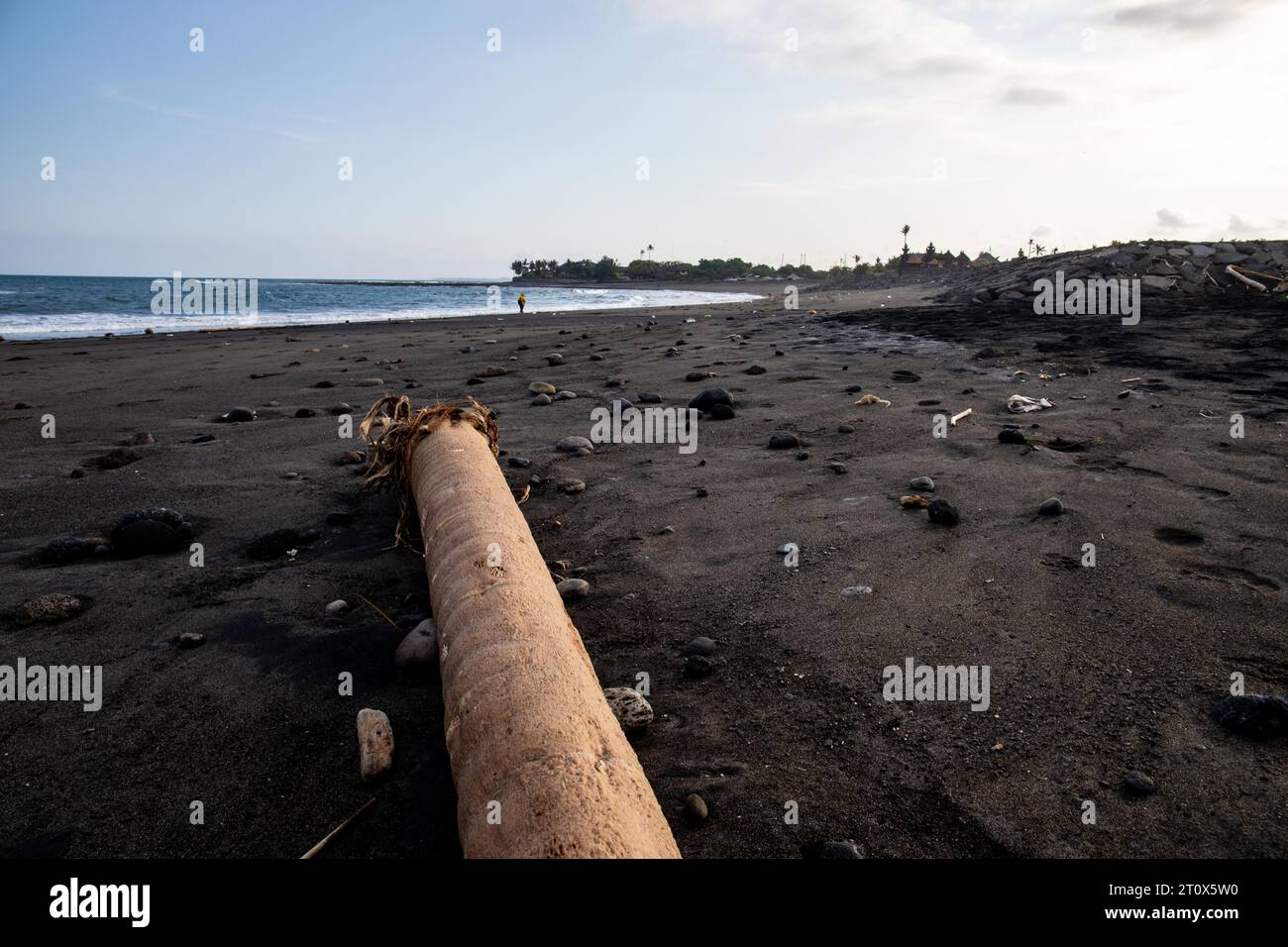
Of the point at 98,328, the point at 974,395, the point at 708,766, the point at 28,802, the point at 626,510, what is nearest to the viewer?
the point at 28,802

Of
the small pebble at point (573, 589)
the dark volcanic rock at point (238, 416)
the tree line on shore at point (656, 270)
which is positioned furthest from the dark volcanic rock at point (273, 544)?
the tree line on shore at point (656, 270)

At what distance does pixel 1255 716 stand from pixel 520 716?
225cm

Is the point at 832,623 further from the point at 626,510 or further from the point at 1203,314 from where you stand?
the point at 1203,314

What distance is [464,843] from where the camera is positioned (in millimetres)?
1779

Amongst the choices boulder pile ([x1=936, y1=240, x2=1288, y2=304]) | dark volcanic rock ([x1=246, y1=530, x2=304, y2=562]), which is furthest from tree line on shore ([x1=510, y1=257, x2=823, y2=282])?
dark volcanic rock ([x1=246, y1=530, x2=304, y2=562])

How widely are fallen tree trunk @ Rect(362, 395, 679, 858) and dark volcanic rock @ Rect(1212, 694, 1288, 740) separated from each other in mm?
1836

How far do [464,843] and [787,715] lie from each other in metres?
1.19

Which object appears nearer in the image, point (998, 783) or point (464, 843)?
point (464, 843)

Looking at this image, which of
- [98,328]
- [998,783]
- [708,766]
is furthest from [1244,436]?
[98,328]

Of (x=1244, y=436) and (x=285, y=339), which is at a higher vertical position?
(x=285, y=339)

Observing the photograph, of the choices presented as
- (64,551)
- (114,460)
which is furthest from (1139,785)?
(114,460)

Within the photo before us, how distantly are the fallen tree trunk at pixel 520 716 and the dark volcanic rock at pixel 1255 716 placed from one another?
1.84 meters

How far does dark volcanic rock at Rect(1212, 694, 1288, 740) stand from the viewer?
7.22ft

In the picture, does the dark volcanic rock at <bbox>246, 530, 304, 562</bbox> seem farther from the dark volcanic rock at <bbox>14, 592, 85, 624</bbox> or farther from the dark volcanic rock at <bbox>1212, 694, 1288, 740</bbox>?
the dark volcanic rock at <bbox>1212, 694, 1288, 740</bbox>
